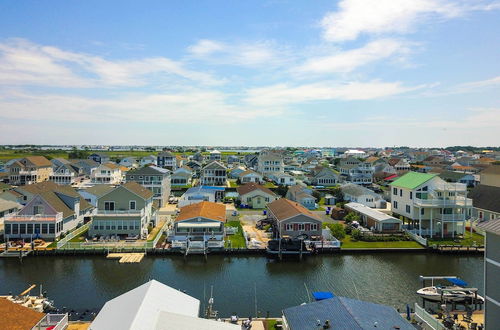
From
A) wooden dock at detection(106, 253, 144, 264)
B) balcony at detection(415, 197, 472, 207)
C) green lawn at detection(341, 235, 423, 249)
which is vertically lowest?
wooden dock at detection(106, 253, 144, 264)

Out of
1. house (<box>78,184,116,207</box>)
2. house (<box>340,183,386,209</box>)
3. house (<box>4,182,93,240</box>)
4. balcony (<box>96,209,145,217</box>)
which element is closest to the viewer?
house (<box>4,182,93,240</box>)

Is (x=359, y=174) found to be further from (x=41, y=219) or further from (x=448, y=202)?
(x=41, y=219)

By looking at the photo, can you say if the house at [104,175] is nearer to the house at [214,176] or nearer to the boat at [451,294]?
the house at [214,176]

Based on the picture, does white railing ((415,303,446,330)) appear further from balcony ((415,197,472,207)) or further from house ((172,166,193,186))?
house ((172,166,193,186))

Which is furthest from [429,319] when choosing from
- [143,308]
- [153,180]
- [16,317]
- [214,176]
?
[214,176]

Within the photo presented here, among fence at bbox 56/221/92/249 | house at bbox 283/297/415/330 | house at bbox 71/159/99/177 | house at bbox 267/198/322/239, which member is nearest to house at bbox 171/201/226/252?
house at bbox 267/198/322/239

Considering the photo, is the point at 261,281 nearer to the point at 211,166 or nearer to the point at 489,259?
the point at 489,259

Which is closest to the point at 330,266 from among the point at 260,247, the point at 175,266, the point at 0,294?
the point at 260,247
